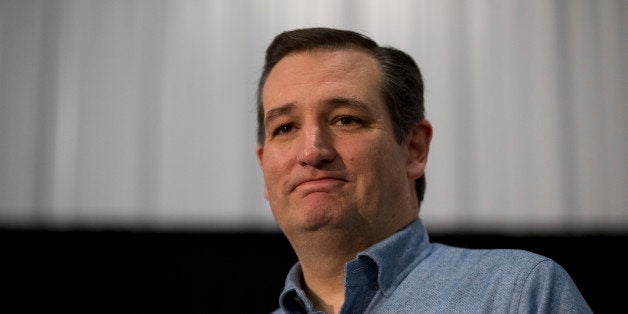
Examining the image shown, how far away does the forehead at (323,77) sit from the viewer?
139cm

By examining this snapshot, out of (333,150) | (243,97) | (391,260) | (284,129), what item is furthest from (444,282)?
(243,97)

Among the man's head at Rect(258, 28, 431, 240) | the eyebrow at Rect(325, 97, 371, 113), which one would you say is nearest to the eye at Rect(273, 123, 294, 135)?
the man's head at Rect(258, 28, 431, 240)

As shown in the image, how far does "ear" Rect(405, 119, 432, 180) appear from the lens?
1485mm

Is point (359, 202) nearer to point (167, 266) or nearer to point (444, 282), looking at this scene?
point (444, 282)

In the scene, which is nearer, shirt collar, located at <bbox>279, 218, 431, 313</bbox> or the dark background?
shirt collar, located at <bbox>279, 218, 431, 313</bbox>

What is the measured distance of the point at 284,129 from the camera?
1420mm

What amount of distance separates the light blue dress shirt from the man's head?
125 mm

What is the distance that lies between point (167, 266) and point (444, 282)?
1.92m

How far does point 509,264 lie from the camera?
3.93 feet

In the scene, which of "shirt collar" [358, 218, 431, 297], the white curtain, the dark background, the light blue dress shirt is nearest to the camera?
the light blue dress shirt

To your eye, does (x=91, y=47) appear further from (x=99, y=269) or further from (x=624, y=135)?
(x=624, y=135)

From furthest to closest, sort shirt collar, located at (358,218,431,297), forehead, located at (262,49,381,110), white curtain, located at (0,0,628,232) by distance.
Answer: white curtain, located at (0,0,628,232) < forehead, located at (262,49,381,110) < shirt collar, located at (358,218,431,297)

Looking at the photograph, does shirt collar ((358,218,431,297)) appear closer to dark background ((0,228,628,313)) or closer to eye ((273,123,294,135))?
eye ((273,123,294,135))

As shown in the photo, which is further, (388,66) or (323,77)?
(388,66)
